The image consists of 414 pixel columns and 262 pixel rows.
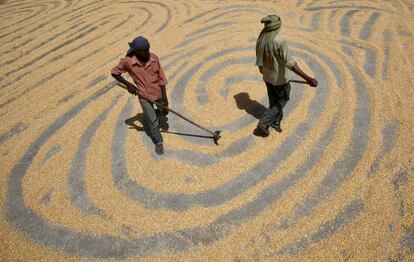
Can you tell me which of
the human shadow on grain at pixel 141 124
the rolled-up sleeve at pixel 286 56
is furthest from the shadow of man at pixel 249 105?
the rolled-up sleeve at pixel 286 56

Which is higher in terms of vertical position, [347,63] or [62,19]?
[62,19]

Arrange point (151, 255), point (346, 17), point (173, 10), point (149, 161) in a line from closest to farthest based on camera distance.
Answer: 1. point (151, 255)
2. point (149, 161)
3. point (346, 17)
4. point (173, 10)

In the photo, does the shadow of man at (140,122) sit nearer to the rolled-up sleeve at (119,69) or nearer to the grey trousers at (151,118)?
the grey trousers at (151,118)

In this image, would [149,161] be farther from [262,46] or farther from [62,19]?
[62,19]

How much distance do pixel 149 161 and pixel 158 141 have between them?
49cm

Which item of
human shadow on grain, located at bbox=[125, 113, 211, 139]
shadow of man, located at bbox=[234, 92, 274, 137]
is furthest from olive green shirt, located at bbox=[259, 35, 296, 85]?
human shadow on grain, located at bbox=[125, 113, 211, 139]

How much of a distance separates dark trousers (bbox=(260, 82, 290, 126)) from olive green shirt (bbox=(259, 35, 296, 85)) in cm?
20

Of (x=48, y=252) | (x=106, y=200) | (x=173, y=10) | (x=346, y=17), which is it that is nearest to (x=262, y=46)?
(x=106, y=200)

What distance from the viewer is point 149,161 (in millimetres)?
6895

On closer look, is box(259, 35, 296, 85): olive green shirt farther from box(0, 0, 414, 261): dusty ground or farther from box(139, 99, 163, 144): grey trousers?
box(139, 99, 163, 144): grey trousers

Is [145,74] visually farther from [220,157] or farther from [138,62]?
[220,157]

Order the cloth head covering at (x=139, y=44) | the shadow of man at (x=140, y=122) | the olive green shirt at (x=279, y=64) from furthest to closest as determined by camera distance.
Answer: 1. the shadow of man at (x=140, y=122)
2. the olive green shirt at (x=279, y=64)
3. the cloth head covering at (x=139, y=44)

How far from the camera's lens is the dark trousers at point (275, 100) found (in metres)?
6.48

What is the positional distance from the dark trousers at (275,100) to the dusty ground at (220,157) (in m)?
0.57
